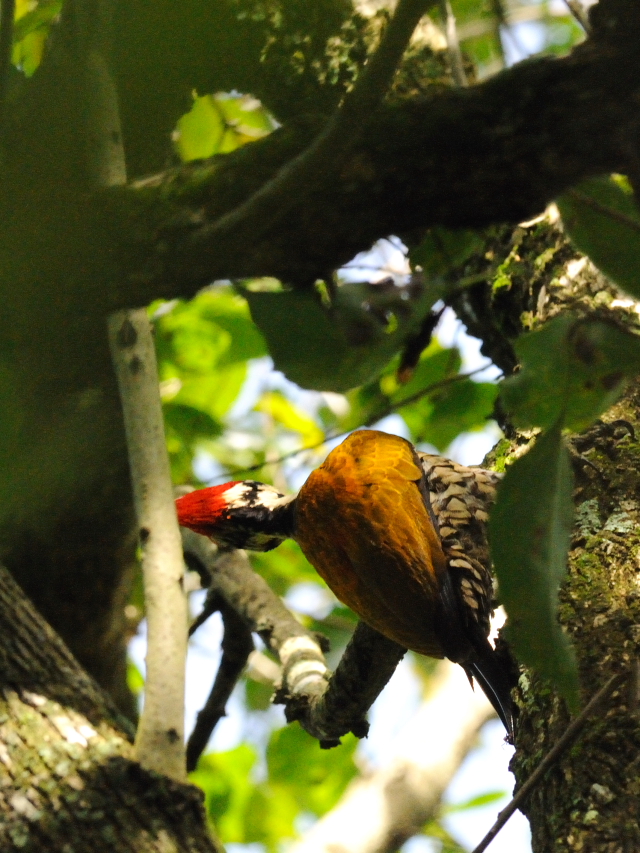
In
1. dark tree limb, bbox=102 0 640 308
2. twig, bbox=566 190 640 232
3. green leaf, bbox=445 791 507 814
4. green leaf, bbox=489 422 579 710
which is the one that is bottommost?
green leaf, bbox=445 791 507 814

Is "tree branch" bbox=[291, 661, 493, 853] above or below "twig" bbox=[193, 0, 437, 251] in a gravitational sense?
below

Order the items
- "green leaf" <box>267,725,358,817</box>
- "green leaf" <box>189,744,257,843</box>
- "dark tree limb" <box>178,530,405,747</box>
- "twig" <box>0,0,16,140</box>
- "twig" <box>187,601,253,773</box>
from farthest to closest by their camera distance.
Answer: "green leaf" <box>189,744,257,843</box> → "green leaf" <box>267,725,358,817</box> → "twig" <box>187,601,253,773</box> → "dark tree limb" <box>178,530,405,747</box> → "twig" <box>0,0,16,140</box>

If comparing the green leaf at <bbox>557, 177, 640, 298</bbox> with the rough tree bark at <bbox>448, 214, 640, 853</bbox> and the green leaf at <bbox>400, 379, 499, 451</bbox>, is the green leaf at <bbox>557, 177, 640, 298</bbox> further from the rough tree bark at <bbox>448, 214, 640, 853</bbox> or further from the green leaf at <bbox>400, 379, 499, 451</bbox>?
the green leaf at <bbox>400, 379, 499, 451</bbox>

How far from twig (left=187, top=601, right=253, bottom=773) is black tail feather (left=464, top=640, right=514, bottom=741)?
0.92 m

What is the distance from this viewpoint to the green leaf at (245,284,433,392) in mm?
1064

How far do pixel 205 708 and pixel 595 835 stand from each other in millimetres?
1823

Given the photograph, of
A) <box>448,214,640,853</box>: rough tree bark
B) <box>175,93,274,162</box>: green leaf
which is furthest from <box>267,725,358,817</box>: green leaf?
<box>175,93,274,162</box>: green leaf

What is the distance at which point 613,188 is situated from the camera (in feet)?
3.79

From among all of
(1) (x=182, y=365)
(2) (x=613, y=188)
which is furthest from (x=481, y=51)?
(2) (x=613, y=188)

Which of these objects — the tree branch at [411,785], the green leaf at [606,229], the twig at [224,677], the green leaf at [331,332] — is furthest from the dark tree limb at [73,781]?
the tree branch at [411,785]

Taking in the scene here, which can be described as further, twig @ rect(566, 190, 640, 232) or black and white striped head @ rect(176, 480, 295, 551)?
black and white striped head @ rect(176, 480, 295, 551)

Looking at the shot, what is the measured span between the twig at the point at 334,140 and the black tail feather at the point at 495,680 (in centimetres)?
172

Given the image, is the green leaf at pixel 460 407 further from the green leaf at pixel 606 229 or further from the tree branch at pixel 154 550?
the green leaf at pixel 606 229

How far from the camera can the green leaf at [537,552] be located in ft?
3.67
